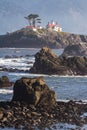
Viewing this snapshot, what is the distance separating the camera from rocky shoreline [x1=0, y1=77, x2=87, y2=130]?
45.2 m

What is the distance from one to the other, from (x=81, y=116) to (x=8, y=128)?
800cm

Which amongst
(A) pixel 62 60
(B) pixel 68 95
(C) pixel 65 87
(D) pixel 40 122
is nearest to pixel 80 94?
(B) pixel 68 95

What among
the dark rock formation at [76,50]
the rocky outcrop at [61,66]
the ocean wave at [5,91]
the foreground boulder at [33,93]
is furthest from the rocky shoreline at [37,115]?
the dark rock formation at [76,50]

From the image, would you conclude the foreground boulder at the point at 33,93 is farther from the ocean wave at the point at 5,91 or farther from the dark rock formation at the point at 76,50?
the dark rock formation at the point at 76,50

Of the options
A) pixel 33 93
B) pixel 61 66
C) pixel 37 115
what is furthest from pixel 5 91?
pixel 61 66

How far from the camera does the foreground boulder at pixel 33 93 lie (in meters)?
51.2

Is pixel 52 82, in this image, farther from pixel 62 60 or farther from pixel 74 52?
pixel 74 52

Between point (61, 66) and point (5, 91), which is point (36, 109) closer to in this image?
point (5, 91)

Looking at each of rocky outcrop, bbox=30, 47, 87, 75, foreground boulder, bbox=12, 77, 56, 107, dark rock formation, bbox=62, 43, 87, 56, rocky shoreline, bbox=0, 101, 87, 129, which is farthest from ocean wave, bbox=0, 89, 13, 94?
dark rock formation, bbox=62, 43, 87, 56

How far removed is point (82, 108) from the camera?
52188 millimetres

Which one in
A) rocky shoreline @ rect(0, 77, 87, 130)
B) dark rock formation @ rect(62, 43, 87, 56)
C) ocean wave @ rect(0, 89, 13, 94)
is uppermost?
rocky shoreline @ rect(0, 77, 87, 130)

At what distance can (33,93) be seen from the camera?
51.2 meters

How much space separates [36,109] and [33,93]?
2090mm

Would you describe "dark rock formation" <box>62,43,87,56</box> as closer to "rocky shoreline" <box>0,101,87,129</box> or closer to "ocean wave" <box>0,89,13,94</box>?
"ocean wave" <box>0,89,13,94</box>
